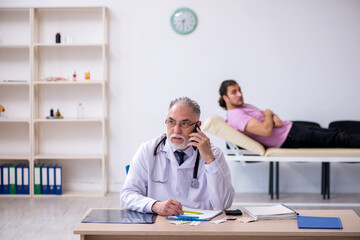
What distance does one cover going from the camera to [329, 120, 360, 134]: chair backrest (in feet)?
15.2

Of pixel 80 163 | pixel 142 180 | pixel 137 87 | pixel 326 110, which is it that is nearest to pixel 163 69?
pixel 137 87

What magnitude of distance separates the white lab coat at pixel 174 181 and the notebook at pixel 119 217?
0.19 metres

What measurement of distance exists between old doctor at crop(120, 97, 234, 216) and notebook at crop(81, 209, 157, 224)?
0.50ft

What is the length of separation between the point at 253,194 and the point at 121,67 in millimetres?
1999

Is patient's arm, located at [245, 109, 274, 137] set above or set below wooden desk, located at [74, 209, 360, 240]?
above

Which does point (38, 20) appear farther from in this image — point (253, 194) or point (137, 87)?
point (253, 194)

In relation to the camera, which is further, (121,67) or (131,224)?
(121,67)

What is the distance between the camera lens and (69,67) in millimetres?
4816

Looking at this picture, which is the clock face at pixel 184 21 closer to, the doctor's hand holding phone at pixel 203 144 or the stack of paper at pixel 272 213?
the doctor's hand holding phone at pixel 203 144

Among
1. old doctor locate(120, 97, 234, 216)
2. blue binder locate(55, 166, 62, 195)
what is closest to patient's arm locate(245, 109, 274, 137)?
old doctor locate(120, 97, 234, 216)

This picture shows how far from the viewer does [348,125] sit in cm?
466

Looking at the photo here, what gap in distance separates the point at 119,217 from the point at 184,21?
336 centimetres

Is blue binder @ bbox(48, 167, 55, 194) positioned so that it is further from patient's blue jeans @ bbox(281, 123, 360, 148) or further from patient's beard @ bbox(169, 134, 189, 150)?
patient's beard @ bbox(169, 134, 189, 150)

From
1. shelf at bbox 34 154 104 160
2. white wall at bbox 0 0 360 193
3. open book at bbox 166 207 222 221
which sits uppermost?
white wall at bbox 0 0 360 193
